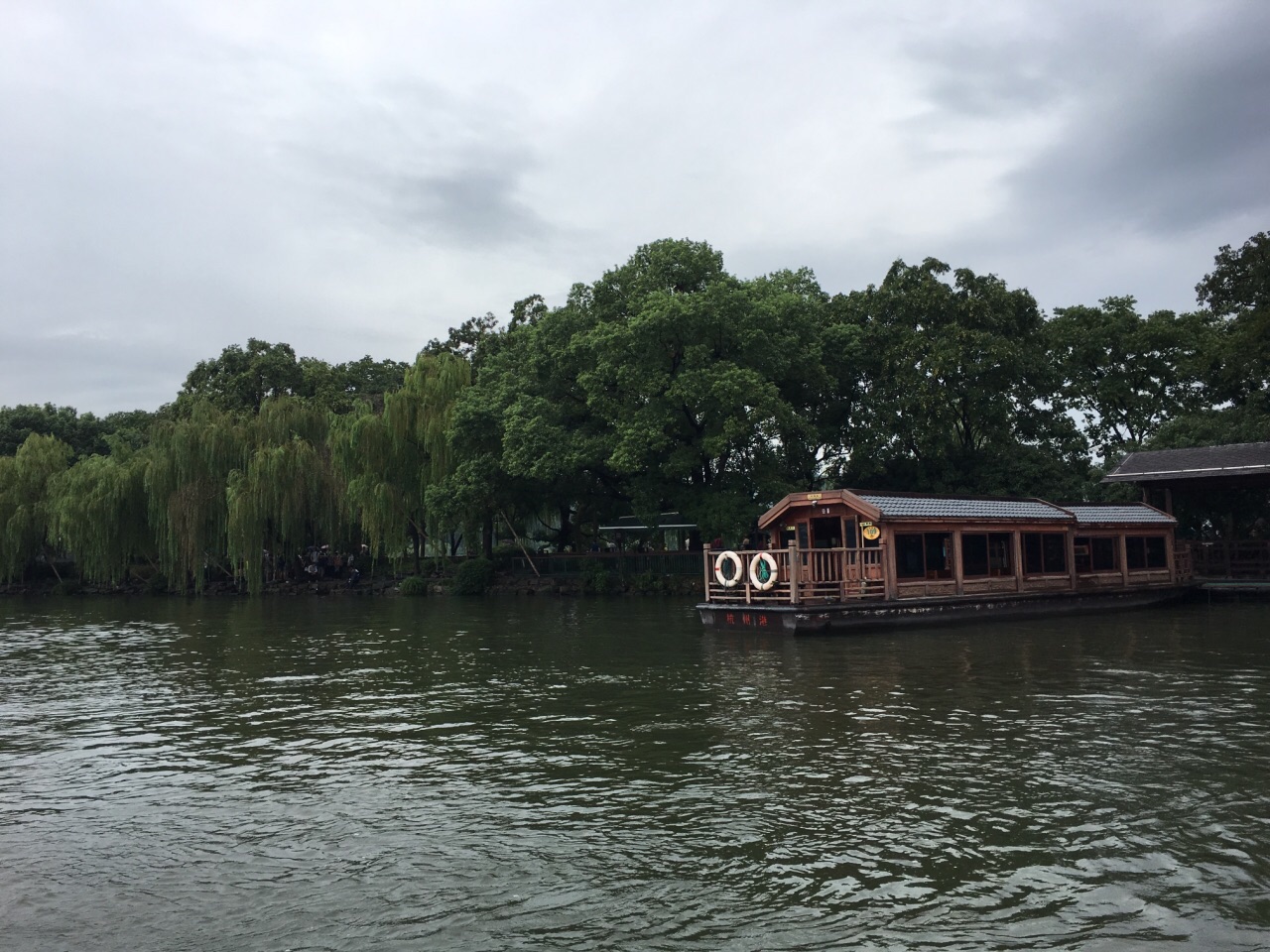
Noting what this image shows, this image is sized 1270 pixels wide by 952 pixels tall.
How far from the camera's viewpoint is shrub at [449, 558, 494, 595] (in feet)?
153

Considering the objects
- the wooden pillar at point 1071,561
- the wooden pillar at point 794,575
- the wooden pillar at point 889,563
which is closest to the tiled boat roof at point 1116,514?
the wooden pillar at point 1071,561

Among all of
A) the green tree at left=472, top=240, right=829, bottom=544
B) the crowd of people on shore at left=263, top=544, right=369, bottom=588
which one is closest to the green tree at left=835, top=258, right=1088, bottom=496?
the green tree at left=472, top=240, right=829, bottom=544

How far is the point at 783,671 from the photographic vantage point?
1817cm

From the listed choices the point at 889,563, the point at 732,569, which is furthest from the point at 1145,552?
the point at 732,569

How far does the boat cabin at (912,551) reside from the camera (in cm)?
2542

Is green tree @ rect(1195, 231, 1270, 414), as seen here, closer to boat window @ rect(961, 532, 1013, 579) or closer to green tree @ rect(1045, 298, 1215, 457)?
green tree @ rect(1045, 298, 1215, 457)

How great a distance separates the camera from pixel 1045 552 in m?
30.7

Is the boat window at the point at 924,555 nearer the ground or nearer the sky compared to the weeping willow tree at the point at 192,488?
nearer the ground

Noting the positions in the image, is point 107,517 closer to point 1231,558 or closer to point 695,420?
point 695,420

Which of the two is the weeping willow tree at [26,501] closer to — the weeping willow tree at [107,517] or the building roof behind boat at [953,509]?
the weeping willow tree at [107,517]

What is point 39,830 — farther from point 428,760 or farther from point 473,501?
point 473,501

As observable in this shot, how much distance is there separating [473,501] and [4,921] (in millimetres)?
35909

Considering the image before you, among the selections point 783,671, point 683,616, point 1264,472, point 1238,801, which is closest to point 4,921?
point 1238,801

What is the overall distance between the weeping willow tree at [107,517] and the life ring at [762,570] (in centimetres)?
3555
